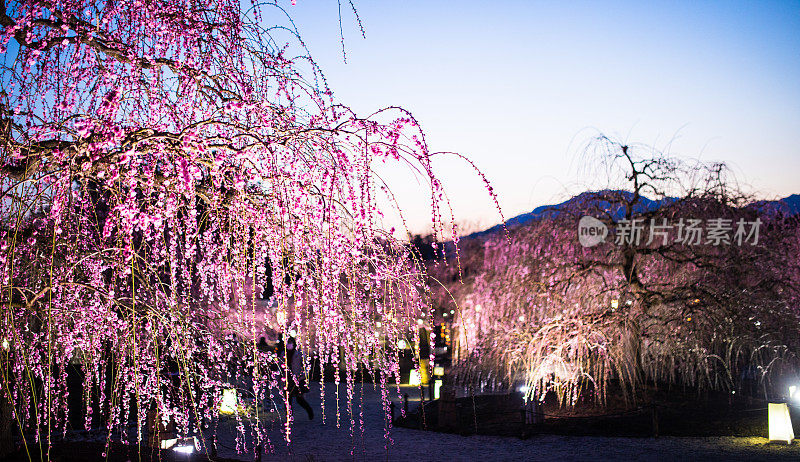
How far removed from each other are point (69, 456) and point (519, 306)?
7.19 metres

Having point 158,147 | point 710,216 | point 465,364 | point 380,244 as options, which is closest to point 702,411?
point 710,216

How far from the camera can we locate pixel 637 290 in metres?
10.7

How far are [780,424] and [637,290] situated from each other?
9.33 feet

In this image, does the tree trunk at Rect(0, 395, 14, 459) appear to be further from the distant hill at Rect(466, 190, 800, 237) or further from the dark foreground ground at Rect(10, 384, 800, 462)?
Answer: the distant hill at Rect(466, 190, 800, 237)

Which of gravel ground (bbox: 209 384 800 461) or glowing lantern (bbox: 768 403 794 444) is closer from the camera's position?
gravel ground (bbox: 209 384 800 461)

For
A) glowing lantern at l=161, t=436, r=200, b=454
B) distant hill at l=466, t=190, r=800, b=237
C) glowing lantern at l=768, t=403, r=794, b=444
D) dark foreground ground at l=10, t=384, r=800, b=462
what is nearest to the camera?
glowing lantern at l=161, t=436, r=200, b=454

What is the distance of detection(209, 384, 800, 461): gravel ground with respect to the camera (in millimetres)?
8562

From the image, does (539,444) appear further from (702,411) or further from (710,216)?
(710,216)

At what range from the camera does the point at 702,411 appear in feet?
35.9

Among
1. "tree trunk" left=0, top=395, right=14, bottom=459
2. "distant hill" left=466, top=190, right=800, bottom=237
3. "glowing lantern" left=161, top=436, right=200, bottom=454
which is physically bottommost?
"glowing lantern" left=161, top=436, right=200, bottom=454

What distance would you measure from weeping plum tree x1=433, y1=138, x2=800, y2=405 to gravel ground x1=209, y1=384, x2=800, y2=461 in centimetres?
94

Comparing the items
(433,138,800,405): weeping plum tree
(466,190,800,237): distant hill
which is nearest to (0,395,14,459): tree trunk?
(433,138,800,405): weeping plum tree

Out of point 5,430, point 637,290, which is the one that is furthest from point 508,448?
point 5,430

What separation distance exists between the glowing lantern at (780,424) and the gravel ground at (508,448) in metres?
0.21
